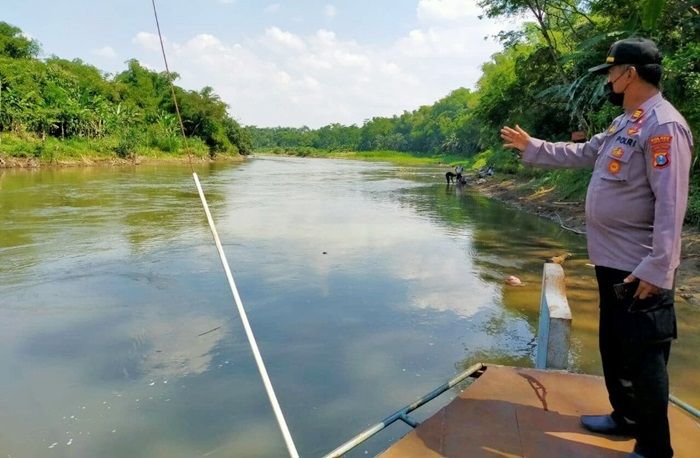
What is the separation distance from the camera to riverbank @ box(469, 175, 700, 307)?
740cm

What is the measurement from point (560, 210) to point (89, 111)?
40293mm

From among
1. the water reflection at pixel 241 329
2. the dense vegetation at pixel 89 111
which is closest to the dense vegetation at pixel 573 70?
the water reflection at pixel 241 329

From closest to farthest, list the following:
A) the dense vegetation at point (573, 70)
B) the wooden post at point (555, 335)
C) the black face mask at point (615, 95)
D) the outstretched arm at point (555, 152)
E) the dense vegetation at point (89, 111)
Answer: the black face mask at point (615, 95) → the outstretched arm at point (555, 152) → the wooden post at point (555, 335) → the dense vegetation at point (573, 70) → the dense vegetation at point (89, 111)

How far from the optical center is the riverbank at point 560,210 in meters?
7.40

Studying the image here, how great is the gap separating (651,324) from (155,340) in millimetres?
4773

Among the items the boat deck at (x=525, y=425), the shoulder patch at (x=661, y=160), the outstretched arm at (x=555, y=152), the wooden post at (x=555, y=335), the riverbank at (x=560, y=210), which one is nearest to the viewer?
the shoulder patch at (x=661, y=160)

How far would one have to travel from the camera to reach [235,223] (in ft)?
42.5

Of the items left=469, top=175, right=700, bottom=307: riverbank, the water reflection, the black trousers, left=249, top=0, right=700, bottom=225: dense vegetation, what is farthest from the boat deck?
left=249, top=0, right=700, bottom=225: dense vegetation

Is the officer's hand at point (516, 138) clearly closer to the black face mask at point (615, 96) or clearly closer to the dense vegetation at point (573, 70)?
the black face mask at point (615, 96)

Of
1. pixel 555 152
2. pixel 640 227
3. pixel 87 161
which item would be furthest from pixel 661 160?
pixel 87 161

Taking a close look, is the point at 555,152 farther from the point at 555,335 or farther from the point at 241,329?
the point at 241,329

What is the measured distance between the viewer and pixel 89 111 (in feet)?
139

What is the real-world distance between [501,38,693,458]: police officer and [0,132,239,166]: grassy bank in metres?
27.4

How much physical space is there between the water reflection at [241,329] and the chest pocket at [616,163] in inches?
98.8
